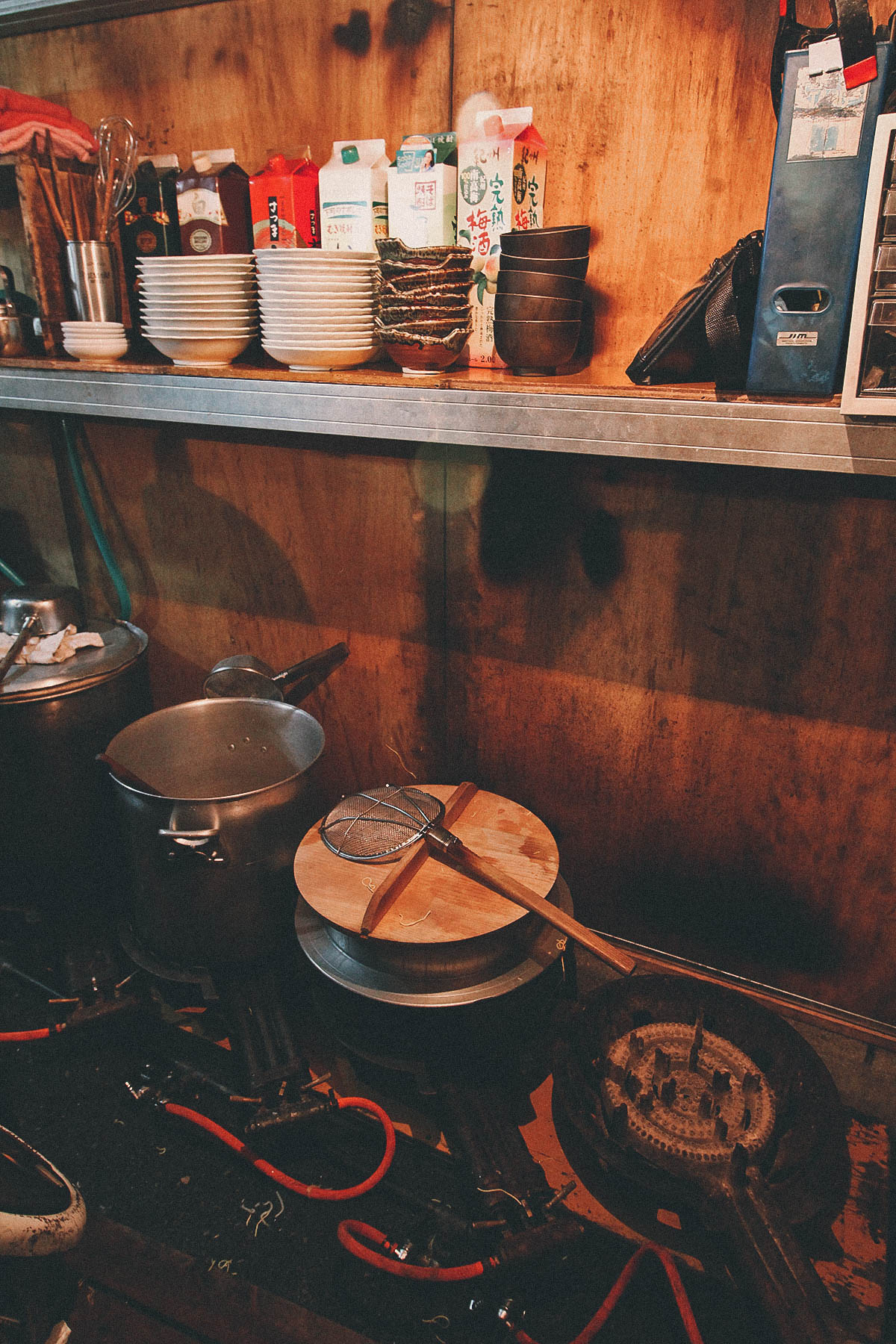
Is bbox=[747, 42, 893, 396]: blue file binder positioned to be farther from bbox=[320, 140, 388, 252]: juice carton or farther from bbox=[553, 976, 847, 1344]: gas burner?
bbox=[553, 976, 847, 1344]: gas burner

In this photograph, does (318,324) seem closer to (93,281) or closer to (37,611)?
(93,281)

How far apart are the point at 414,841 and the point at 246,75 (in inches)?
83.5

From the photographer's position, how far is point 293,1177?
192 cm

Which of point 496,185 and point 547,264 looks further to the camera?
point 496,185

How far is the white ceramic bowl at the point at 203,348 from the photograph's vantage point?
1.95m

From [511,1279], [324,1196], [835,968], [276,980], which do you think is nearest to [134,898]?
[276,980]

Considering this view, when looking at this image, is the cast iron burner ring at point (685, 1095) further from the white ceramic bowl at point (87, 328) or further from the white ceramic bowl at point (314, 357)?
the white ceramic bowl at point (87, 328)

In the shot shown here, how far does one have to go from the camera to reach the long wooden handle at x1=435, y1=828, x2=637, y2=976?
1642mm

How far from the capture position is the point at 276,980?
225cm

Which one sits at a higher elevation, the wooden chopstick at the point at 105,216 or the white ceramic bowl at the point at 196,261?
the wooden chopstick at the point at 105,216

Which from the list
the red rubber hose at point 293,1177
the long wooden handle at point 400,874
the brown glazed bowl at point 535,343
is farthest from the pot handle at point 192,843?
the brown glazed bowl at point 535,343

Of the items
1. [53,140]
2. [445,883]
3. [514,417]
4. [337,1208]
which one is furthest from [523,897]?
[53,140]

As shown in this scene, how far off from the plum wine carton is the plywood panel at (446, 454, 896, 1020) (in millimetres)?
490

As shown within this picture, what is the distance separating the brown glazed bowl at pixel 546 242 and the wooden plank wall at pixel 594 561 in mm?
203
